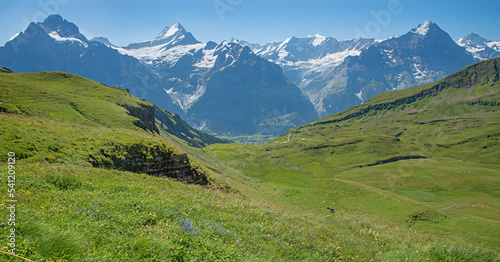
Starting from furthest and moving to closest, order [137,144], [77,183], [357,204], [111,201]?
[357,204], [137,144], [77,183], [111,201]

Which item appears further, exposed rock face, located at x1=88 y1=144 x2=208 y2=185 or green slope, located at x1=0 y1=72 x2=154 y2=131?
green slope, located at x1=0 y1=72 x2=154 y2=131

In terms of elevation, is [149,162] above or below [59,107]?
below

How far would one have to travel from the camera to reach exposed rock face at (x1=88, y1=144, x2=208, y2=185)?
1154 inches

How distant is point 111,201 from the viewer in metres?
13.1

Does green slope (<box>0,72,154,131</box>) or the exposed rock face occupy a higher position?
green slope (<box>0,72,154,131</box>)

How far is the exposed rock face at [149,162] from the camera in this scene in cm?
2931

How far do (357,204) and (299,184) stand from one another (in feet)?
189

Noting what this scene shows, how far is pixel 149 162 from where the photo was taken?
33.1 meters

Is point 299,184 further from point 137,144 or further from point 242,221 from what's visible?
point 242,221

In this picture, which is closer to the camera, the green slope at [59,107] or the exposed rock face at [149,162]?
the exposed rock face at [149,162]

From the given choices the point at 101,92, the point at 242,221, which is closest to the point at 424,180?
the point at 242,221

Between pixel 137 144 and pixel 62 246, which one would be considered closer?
pixel 62 246

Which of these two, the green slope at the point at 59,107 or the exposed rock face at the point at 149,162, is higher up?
the green slope at the point at 59,107

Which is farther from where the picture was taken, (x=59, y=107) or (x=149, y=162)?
(x=59, y=107)
